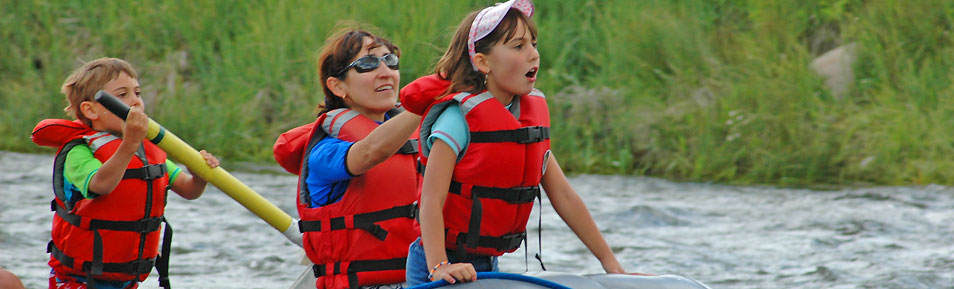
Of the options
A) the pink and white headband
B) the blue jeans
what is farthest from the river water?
the pink and white headband

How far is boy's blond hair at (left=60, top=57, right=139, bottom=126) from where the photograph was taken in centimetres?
332

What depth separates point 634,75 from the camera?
9.45m

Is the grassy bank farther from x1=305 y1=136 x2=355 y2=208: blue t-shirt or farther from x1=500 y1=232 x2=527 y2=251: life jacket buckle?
x1=500 y1=232 x2=527 y2=251: life jacket buckle

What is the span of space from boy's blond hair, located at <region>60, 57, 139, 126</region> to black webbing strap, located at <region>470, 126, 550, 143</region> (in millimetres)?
1136

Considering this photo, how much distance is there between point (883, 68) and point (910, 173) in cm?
107

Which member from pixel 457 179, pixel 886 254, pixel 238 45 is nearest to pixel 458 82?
pixel 457 179

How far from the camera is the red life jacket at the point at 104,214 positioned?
11.0ft

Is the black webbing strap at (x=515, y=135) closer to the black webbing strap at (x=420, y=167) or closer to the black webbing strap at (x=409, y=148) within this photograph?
the black webbing strap at (x=420, y=167)

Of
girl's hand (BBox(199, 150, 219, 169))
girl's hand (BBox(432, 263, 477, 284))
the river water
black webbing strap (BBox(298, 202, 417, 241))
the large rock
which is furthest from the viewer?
the large rock

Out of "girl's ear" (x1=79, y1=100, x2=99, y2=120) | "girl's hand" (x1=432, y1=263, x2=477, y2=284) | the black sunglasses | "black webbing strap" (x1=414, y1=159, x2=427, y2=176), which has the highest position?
the black sunglasses

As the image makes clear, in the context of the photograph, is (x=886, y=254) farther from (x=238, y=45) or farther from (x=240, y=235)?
(x=238, y=45)

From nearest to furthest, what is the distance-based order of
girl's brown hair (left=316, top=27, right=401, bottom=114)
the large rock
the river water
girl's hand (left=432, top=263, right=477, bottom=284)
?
1. girl's hand (left=432, top=263, right=477, bottom=284)
2. girl's brown hair (left=316, top=27, right=401, bottom=114)
3. the river water
4. the large rock

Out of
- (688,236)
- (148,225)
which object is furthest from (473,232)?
(688,236)

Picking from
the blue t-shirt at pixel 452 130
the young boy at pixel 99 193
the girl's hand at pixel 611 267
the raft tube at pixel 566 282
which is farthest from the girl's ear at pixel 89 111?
the girl's hand at pixel 611 267
